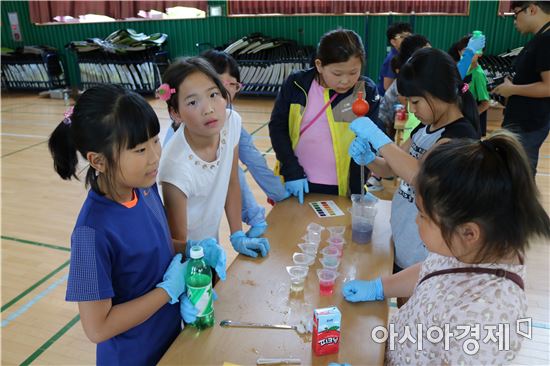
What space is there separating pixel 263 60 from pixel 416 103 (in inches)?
218

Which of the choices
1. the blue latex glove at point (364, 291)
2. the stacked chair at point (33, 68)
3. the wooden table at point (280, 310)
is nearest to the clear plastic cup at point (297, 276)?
the wooden table at point (280, 310)

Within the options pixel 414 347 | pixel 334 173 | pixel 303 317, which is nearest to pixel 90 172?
pixel 303 317

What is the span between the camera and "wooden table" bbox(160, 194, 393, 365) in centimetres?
106

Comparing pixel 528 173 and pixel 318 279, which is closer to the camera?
pixel 528 173

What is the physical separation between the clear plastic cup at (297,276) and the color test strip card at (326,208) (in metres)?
0.46

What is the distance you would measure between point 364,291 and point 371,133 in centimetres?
66

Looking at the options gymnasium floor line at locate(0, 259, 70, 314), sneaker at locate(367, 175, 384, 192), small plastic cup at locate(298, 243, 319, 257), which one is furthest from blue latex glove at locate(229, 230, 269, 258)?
sneaker at locate(367, 175, 384, 192)

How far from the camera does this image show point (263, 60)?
22.2 feet

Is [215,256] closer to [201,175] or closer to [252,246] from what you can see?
[252,246]

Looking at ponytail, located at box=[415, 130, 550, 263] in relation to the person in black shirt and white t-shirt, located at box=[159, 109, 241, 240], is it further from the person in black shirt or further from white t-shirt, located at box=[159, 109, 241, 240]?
the person in black shirt

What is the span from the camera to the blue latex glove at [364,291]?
124 cm

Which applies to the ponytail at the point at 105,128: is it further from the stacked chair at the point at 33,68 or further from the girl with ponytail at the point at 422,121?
the stacked chair at the point at 33,68

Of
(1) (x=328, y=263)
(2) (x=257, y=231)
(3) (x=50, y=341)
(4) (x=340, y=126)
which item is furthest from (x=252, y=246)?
(3) (x=50, y=341)

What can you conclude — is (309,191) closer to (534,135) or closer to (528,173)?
(528,173)
